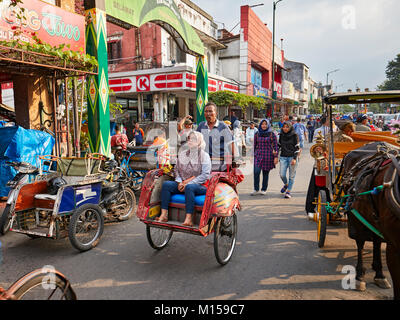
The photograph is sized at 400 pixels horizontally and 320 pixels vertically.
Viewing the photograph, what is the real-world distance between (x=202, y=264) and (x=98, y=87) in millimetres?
5902

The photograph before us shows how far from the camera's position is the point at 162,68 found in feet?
56.3

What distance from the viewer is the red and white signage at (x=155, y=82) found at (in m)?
16.8

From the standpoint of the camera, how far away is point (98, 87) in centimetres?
816

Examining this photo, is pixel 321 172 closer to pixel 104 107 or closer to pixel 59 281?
pixel 59 281

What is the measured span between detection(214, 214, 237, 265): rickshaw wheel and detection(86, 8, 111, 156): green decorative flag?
5224 mm

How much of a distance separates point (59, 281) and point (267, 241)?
11.0 feet

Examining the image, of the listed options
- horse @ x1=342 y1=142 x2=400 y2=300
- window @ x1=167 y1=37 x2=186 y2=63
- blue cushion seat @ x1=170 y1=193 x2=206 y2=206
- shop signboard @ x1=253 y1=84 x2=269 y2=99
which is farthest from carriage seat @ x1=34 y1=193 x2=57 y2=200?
shop signboard @ x1=253 y1=84 x2=269 y2=99

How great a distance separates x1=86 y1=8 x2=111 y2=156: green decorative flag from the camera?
8039 millimetres

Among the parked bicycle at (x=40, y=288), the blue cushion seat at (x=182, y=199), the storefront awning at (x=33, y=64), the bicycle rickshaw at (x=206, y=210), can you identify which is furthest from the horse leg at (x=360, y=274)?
the storefront awning at (x=33, y=64)

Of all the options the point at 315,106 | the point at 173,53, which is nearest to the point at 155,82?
the point at 173,53

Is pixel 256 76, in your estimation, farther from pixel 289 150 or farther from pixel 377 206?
pixel 377 206

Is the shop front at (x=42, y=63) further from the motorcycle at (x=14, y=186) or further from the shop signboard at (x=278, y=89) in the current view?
the shop signboard at (x=278, y=89)

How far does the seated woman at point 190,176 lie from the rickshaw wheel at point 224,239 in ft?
1.29

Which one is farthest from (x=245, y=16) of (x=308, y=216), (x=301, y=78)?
(x=301, y=78)
